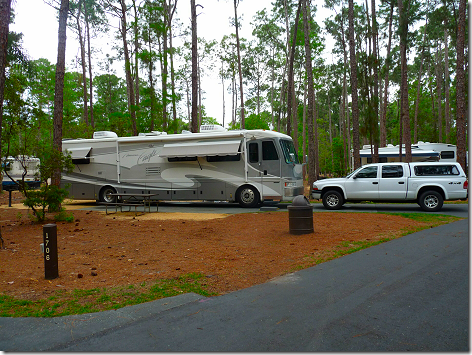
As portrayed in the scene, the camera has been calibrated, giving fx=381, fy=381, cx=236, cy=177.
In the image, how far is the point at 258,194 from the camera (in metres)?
16.6

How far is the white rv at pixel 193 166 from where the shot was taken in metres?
16.3

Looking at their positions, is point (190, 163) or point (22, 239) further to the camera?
point (190, 163)

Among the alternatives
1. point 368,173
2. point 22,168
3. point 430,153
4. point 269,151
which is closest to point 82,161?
point 22,168

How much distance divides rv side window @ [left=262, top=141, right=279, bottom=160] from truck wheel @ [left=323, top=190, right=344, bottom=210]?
2.62 m

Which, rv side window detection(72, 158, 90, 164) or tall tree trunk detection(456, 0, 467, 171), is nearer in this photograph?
tall tree trunk detection(456, 0, 467, 171)

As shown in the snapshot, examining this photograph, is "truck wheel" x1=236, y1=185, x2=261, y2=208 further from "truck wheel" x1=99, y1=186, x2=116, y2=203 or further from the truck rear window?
"truck wheel" x1=99, y1=186, x2=116, y2=203

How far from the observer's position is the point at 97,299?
5.13 metres

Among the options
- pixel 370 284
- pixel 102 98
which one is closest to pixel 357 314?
pixel 370 284

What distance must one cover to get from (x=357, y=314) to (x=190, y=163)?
13775 mm

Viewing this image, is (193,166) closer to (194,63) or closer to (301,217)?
(194,63)

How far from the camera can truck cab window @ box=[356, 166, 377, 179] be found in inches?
587

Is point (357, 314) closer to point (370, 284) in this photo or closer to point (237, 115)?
point (370, 284)

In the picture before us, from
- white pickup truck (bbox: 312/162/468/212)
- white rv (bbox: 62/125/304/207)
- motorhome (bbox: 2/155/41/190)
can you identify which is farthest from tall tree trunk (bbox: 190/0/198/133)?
white pickup truck (bbox: 312/162/468/212)

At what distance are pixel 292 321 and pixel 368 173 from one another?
464 inches
